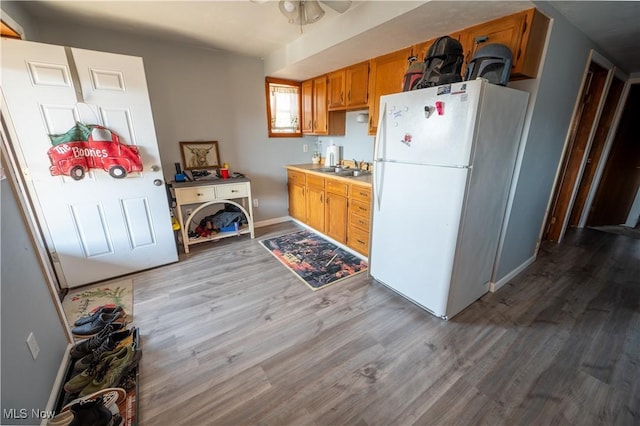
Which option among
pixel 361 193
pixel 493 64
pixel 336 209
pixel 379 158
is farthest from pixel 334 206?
pixel 493 64

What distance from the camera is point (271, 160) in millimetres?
3922

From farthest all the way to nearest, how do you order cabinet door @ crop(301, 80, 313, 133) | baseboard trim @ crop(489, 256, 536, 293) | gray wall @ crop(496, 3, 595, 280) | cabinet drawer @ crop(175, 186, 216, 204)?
cabinet door @ crop(301, 80, 313, 133) < cabinet drawer @ crop(175, 186, 216, 204) < baseboard trim @ crop(489, 256, 536, 293) < gray wall @ crop(496, 3, 595, 280)

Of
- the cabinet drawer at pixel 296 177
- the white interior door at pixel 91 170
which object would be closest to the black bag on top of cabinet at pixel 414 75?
the cabinet drawer at pixel 296 177

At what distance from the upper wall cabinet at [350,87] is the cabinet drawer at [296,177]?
38.5 inches

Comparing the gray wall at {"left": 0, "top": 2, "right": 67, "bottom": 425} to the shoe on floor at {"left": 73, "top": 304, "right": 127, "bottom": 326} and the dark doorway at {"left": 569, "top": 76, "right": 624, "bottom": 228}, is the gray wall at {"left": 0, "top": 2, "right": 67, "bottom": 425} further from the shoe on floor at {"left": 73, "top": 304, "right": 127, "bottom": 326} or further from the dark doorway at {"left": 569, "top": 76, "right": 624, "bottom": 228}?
the dark doorway at {"left": 569, "top": 76, "right": 624, "bottom": 228}

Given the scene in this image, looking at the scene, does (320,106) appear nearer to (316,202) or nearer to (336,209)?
(316,202)

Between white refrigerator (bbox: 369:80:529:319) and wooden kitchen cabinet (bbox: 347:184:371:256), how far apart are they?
333mm

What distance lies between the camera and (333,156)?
373 centimetres

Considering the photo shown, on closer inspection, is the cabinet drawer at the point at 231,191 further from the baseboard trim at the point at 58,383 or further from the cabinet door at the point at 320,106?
the baseboard trim at the point at 58,383

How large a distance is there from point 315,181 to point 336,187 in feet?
1.52

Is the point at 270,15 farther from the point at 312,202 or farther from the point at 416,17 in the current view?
the point at 312,202

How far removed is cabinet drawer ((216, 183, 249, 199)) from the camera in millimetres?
3164

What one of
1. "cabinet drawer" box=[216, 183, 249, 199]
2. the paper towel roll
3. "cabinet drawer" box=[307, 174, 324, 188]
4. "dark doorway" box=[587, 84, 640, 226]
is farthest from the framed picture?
"dark doorway" box=[587, 84, 640, 226]

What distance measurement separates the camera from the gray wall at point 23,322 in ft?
3.51
